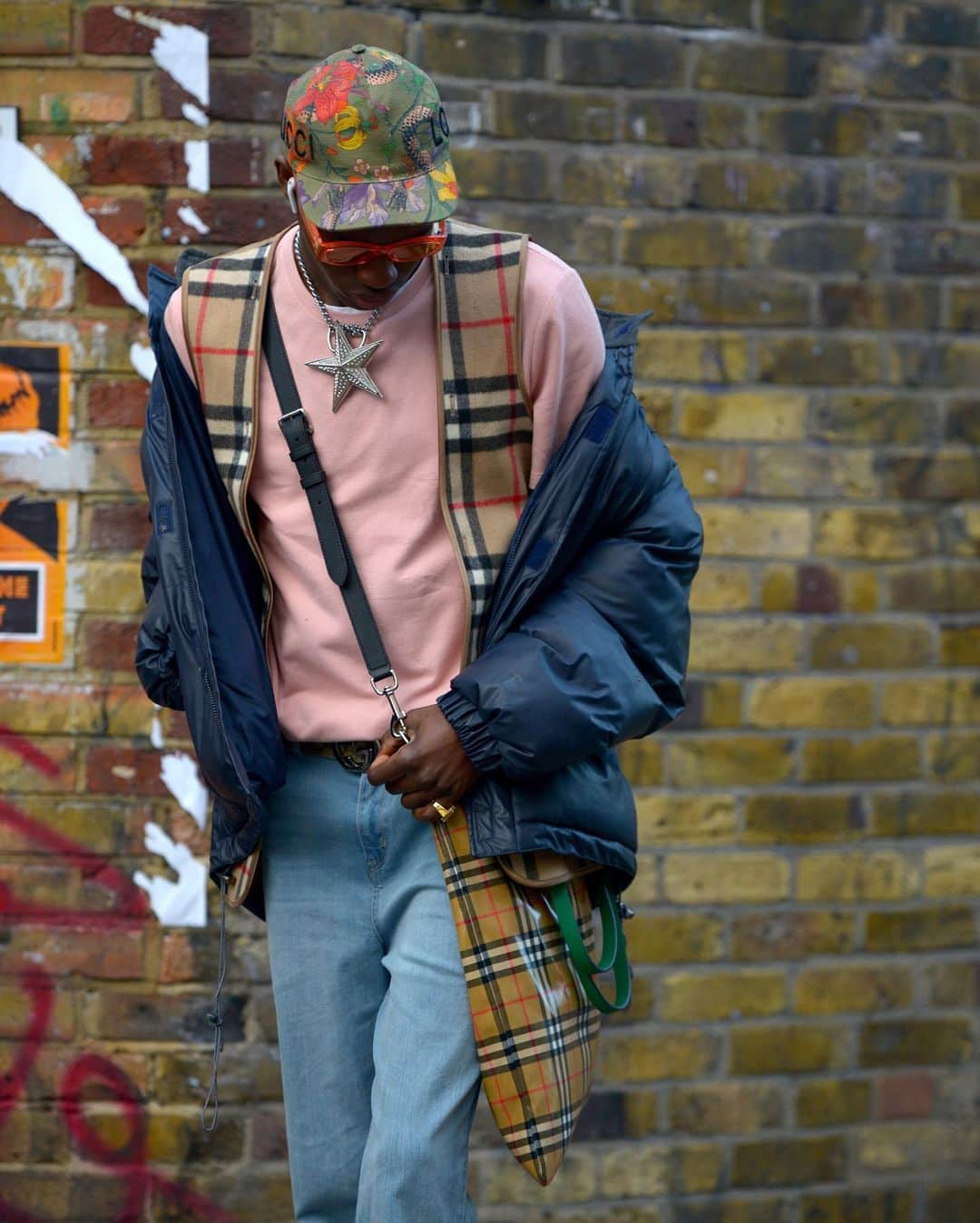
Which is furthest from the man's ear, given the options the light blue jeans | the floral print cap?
the light blue jeans

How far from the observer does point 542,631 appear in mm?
1963

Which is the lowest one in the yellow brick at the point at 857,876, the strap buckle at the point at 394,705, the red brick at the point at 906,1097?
the red brick at the point at 906,1097

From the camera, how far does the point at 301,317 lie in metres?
2.08

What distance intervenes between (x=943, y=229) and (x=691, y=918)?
166 centimetres

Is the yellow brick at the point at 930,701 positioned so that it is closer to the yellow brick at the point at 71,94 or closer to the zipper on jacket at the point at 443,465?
the zipper on jacket at the point at 443,465

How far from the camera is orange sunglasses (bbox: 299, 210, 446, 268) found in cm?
192

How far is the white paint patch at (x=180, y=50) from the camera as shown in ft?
9.94

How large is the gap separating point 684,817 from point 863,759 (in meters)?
0.44

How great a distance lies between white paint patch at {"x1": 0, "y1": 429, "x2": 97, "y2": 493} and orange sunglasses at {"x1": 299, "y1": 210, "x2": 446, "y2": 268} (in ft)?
4.36

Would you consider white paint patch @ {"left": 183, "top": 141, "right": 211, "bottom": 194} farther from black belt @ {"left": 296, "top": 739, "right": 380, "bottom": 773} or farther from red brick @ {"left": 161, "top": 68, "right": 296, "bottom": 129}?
black belt @ {"left": 296, "top": 739, "right": 380, "bottom": 773}

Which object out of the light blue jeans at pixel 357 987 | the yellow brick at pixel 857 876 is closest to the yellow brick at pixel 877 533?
the yellow brick at pixel 857 876

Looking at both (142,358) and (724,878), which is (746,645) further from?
(142,358)

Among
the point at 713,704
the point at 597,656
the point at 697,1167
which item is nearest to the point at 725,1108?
the point at 697,1167

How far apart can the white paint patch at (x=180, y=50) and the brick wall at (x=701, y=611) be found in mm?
25
